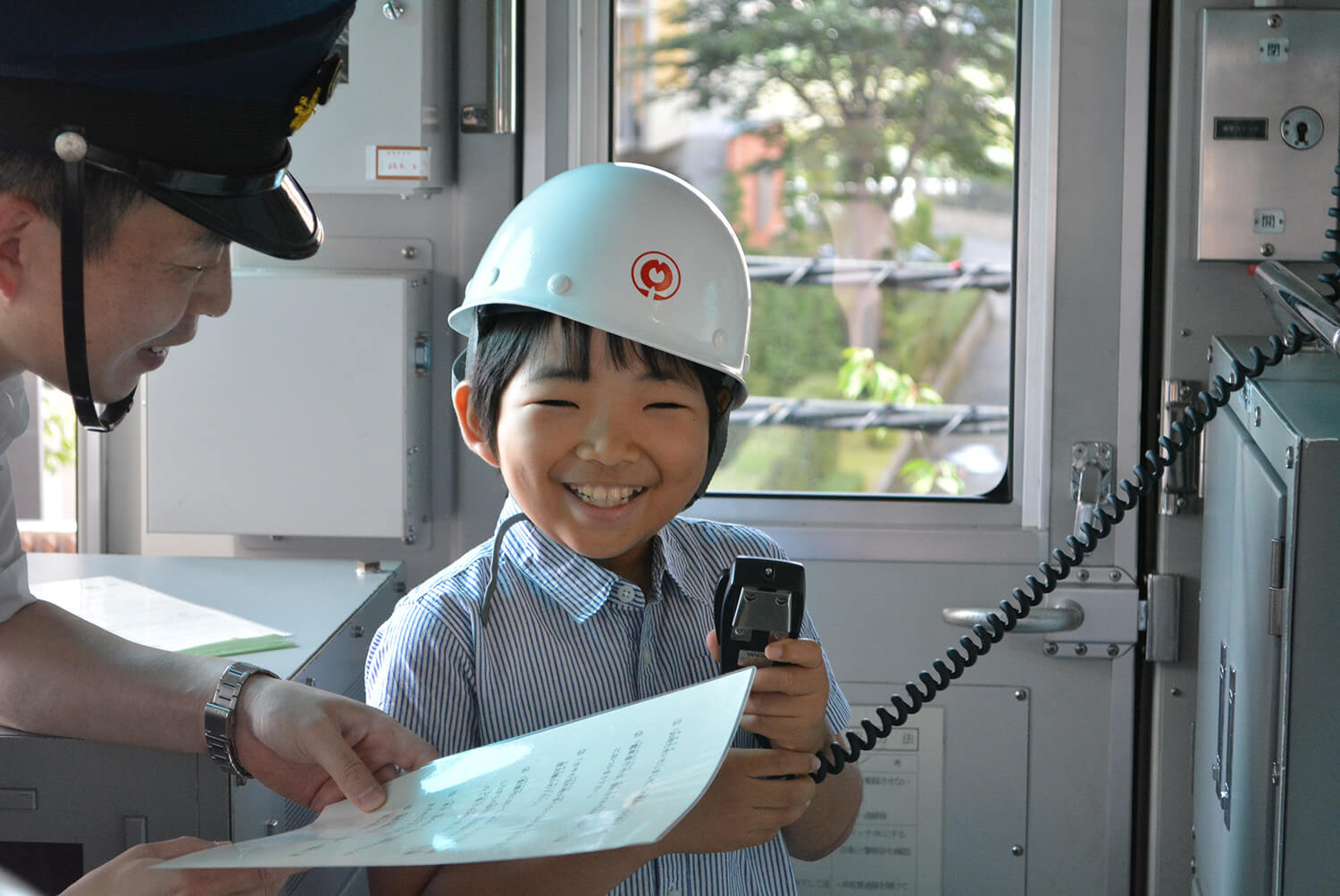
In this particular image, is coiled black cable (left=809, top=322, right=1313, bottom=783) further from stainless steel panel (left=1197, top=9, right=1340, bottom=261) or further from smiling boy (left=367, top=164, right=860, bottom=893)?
stainless steel panel (left=1197, top=9, right=1340, bottom=261)

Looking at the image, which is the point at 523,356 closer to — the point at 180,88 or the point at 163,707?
the point at 180,88

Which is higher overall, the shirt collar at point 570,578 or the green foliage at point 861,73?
the green foliage at point 861,73

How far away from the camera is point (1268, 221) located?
6.88 ft

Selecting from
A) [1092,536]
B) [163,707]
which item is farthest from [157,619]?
[1092,536]

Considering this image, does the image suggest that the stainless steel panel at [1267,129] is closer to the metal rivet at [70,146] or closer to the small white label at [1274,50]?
the small white label at [1274,50]

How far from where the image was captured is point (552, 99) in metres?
2.27

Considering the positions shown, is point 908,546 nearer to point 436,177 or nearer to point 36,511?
point 436,177

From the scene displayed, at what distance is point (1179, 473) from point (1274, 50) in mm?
710

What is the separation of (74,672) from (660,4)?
1.54 m

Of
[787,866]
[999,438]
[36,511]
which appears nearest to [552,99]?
[999,438]

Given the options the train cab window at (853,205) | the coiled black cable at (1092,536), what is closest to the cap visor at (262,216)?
the coiled black cable at (1092,536)

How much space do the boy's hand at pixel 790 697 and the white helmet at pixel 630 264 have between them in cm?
35

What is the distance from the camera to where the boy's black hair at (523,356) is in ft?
4.43

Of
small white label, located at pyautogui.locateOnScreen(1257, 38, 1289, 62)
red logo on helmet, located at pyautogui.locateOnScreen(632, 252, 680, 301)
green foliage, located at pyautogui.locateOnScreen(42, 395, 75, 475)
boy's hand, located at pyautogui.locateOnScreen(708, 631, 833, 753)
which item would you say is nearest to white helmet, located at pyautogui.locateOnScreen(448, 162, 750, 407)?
red logo on helmet, located at pyautogui.locateOnScreen(632, 252, 680, 301)
